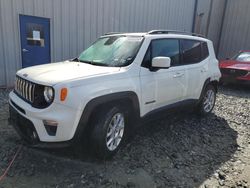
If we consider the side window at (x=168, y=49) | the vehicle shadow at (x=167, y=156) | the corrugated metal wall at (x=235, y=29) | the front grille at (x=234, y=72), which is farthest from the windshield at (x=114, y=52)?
the corrugated metal wall at (x=235, y=29)

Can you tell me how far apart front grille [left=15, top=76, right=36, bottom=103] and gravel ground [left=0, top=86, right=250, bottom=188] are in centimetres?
83

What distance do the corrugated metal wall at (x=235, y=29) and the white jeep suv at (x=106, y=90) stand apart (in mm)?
12989

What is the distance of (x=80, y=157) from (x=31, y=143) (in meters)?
0.73

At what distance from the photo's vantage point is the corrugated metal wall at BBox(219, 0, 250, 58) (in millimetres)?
15328

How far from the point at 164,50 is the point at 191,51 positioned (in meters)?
0.92

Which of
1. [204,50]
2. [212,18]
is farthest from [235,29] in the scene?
[204,50]

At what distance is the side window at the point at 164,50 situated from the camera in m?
3.58

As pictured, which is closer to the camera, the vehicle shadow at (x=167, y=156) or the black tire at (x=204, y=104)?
the vehicle shadow at (x=167, y=156)

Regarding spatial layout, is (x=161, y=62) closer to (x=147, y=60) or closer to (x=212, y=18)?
(x=147, y=60)

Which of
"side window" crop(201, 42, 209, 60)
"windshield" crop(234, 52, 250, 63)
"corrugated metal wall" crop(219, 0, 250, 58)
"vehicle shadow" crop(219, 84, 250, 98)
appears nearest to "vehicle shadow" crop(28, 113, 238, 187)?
"side window" crop(201, 42, 209, 60)

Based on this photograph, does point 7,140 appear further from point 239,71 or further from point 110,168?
point 239,71

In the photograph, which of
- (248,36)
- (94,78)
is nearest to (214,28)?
(248,36)

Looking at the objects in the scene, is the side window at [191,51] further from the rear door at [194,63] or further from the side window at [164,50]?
the side window at [164,50]

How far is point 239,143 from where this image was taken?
4.05 meters
